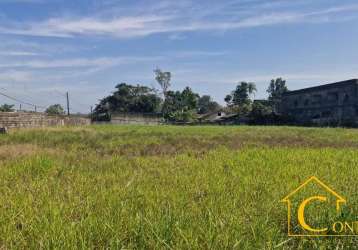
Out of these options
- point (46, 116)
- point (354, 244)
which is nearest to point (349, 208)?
point (354, 244)

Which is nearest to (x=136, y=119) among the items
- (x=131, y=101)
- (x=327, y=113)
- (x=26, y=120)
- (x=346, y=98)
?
(x=131, y=101)

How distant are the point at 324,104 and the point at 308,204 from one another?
149 ft

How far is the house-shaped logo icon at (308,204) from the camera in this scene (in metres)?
2.66

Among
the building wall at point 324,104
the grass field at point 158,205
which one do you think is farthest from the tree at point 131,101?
the grass field at point 158,205

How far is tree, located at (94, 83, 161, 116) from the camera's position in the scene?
60938mm

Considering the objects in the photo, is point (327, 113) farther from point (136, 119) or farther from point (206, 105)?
point (206, 105)

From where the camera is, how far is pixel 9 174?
5066 mm

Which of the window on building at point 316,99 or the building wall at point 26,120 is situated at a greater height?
the window on building at point 316,99

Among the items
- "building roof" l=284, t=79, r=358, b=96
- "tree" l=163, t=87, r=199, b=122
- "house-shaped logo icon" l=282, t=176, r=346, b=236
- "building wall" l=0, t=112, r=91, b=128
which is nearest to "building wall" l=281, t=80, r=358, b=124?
"building roof" l=284, t=79, r=358, b=96

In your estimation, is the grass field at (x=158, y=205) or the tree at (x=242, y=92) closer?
the grass field at (x=158, y=205)

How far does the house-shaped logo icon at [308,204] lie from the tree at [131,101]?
5687 centimetres

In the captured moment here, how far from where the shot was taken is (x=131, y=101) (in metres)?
61.1

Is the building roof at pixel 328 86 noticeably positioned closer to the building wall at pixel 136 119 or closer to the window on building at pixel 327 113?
the window on building at pixel 327 113

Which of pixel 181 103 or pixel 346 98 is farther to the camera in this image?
pixel 181 103
